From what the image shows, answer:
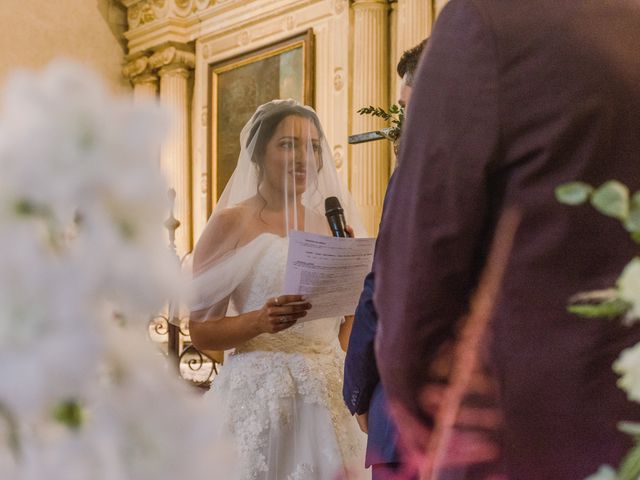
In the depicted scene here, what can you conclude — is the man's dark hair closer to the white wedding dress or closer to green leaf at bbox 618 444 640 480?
the white wedding dress

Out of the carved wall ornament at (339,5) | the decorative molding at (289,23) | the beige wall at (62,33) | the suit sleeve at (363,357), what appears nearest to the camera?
the suit sleeve at (363,357)

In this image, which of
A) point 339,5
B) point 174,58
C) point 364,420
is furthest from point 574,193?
point 174,58

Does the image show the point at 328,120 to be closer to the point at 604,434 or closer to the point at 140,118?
the point at 604,434

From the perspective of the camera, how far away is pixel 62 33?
36.7 ft

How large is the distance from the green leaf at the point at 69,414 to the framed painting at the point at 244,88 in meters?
8.54

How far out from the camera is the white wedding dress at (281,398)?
3111mm

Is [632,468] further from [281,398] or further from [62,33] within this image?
[62,33]

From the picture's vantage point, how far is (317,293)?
9.34ft

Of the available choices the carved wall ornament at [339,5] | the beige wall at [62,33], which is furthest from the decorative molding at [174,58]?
the carved wall ornament at [339,5]

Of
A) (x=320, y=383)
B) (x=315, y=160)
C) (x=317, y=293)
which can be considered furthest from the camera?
(x=315, y=160)

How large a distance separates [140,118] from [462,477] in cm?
104

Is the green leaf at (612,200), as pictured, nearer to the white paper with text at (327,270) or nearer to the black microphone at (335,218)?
the white paper with text at (327,270)

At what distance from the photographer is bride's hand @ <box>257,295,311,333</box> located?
2816 millimetres

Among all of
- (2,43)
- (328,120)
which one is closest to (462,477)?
(328,120)
